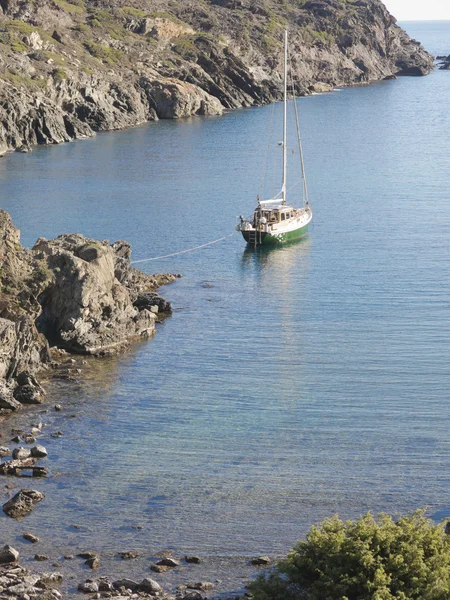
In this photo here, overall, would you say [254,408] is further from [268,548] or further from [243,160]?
[243,160]

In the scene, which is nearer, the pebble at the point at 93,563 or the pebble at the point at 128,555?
the pebble at the point at 93,563

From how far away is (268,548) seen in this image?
32.5 m

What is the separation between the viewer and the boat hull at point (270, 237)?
76.3m

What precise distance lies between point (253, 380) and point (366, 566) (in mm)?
23336

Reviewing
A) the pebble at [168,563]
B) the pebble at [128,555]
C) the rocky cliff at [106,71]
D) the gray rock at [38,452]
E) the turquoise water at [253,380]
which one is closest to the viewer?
the pebble at [168,563]

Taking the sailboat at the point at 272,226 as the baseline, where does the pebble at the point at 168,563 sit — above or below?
below

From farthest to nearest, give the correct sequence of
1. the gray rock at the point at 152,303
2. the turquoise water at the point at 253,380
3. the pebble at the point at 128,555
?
1. the gray rock at the point at 152,303
2. the turquoise water at the point at 253,380
3. the pebble at the point at 128,555

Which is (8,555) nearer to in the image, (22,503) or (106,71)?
(22,503)

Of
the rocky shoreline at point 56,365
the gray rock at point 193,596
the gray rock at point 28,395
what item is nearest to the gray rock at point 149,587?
the rocky shoreline at point 56,365

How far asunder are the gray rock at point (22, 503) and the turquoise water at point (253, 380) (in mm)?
358

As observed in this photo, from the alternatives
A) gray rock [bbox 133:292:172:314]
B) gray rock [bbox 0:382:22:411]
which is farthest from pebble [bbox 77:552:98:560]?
gray rock [bbox 133:292:172:314]

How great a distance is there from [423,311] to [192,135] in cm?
8732

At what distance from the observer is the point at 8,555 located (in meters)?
30.8

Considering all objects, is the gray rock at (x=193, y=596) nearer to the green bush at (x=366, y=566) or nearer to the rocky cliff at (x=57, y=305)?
the green bush at (x=366, y=566)
